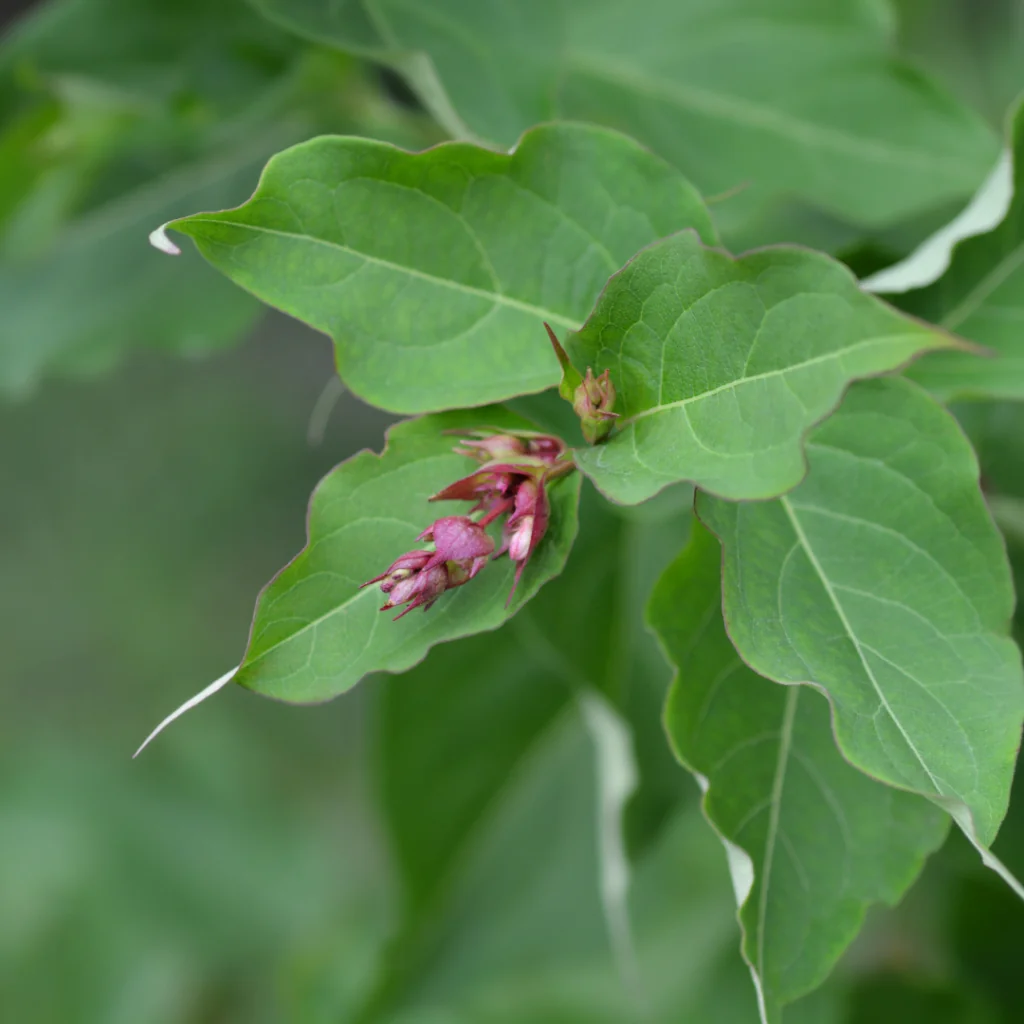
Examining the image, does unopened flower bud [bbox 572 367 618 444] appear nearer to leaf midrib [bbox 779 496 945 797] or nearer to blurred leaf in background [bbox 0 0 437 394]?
leaf midrib [bbox 779 496 945 797]

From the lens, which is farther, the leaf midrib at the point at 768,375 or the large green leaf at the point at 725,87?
the large green leaf at the point at 725,87

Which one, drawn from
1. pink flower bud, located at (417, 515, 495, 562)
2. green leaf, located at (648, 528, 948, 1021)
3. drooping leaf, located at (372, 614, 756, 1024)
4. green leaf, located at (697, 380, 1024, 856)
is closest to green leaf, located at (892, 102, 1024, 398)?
green leaf, located at (697, 380, 1024, 856)

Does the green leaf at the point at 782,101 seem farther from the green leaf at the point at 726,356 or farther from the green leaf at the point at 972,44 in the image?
the green leaf at the point at 972,44

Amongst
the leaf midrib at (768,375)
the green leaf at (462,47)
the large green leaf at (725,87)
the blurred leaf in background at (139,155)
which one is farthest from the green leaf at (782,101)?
the leaf midrib at (768,375)

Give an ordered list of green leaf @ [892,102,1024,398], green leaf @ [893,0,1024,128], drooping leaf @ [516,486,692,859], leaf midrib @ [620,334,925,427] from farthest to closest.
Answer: green leaf @ [893,0,1024,128] < drooping leaf @ [516,486,692,859] < green leaf @ [892,102,1024,398] < leaf midrib @ [620,334,925,427]

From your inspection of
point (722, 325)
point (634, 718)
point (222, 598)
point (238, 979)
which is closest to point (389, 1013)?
point (634, 718)

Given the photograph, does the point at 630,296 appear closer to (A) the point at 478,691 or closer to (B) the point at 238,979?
(A) the point at 478,691

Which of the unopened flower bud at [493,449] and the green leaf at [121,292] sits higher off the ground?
the unopened flower bud at [493,449]
